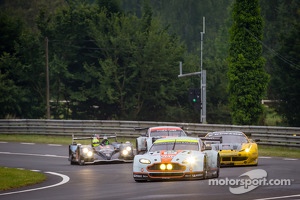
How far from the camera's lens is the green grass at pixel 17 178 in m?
22.3

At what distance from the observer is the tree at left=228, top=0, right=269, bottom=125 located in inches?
2000

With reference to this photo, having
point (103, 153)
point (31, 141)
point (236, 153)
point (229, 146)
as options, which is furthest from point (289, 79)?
point (236, 153)

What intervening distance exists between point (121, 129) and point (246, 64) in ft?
30.8

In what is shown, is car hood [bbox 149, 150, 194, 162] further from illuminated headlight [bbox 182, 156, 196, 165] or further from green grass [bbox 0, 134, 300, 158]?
green grass [bbox 0, 134, 300, 158]

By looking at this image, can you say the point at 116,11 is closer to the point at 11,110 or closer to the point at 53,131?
the point at 11,110

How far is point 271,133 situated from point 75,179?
16.9 metres

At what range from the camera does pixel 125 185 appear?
2105 centimetres

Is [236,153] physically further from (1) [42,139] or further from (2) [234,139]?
(1) [42,139]

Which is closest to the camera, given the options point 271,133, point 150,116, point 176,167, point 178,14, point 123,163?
point 176,167

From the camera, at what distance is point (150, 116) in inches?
2852

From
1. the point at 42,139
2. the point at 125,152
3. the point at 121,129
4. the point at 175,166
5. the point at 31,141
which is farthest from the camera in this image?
the point at 42,139

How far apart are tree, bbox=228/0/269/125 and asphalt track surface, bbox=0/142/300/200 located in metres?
19.4

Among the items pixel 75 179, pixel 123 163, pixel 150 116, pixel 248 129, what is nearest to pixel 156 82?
pixel 150 116

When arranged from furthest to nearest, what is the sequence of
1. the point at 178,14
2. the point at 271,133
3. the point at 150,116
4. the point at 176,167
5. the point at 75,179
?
the point at 178,14 < the point at 150,116 < the point at 271,133 < the point at 75,179 < the point at 176,167
